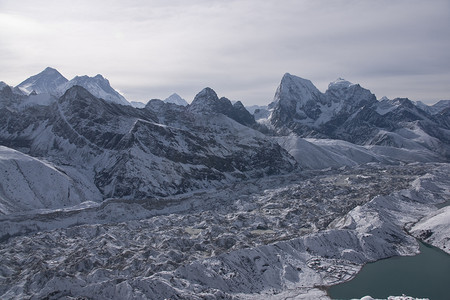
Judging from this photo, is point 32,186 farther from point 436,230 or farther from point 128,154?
point 436,230

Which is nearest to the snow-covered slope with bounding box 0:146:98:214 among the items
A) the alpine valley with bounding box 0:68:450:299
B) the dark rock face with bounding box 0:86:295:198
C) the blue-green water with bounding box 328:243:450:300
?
the alpine valley with bounding box 0:68:450:299

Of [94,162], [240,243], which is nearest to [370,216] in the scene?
[240,243]

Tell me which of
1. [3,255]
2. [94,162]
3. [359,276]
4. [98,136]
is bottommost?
[359,276]

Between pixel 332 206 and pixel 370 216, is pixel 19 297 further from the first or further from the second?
pixel 332 206

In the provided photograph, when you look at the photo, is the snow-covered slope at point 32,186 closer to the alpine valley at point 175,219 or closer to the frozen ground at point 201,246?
the alpine valley at point 175,219

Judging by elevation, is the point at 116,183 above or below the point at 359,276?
above

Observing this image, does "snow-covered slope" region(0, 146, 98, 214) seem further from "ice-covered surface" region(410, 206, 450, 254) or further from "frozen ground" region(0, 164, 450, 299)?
"ice-covered surface" region(410, 206, 450, 254)

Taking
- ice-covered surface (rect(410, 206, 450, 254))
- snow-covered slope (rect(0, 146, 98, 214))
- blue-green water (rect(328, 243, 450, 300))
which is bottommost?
A: blue-green water (rect(328, 243, 450, 300))

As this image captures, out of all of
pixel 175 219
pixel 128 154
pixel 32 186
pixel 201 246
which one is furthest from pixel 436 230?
pixel 32 186
